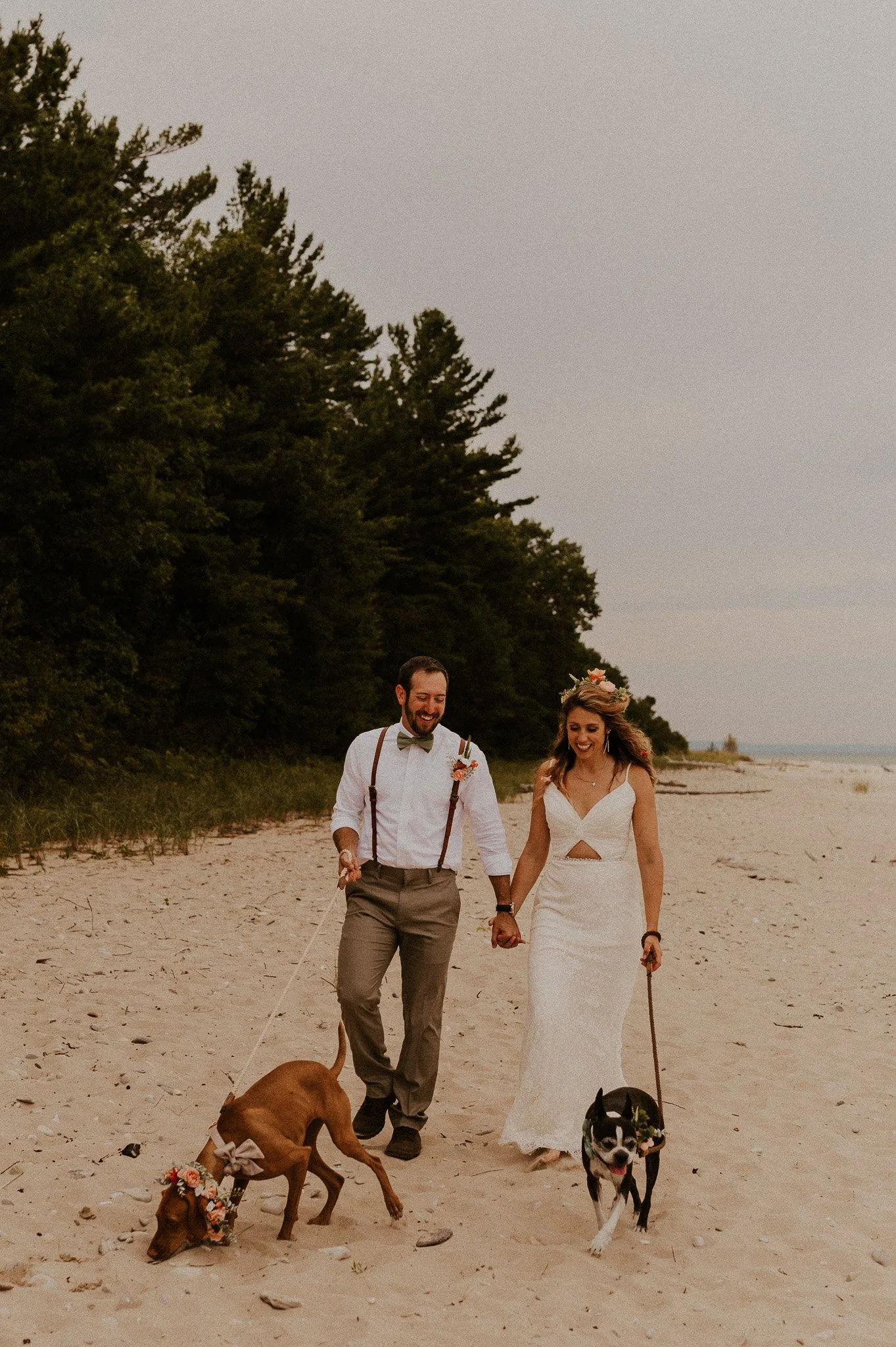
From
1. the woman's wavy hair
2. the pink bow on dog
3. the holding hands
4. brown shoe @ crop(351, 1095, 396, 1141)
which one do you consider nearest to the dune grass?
brown shoe @ crop(351, 1095, 396, 1141)

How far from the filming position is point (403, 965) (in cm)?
554

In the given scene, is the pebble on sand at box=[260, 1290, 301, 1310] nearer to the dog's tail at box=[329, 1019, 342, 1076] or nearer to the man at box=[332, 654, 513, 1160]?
the dog's tail at box=[329, 1019, 342, 1076]

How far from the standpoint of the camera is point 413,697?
17.9ft

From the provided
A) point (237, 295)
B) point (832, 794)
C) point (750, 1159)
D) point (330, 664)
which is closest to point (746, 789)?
point (832, 794)

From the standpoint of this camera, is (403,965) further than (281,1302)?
Yes

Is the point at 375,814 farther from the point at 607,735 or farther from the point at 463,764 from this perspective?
the point at 607,735

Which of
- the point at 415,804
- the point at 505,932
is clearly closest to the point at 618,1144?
the point at 505,932

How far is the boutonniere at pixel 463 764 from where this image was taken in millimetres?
5492

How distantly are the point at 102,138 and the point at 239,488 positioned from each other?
8883mm

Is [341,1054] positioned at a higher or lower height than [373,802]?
lower

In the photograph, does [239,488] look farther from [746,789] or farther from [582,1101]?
[582,1101]

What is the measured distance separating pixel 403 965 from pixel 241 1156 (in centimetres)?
152

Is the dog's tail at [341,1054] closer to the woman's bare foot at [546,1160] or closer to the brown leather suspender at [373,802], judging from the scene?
the brown leather suspender at [373,802]

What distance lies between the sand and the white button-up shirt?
1.03 metres
